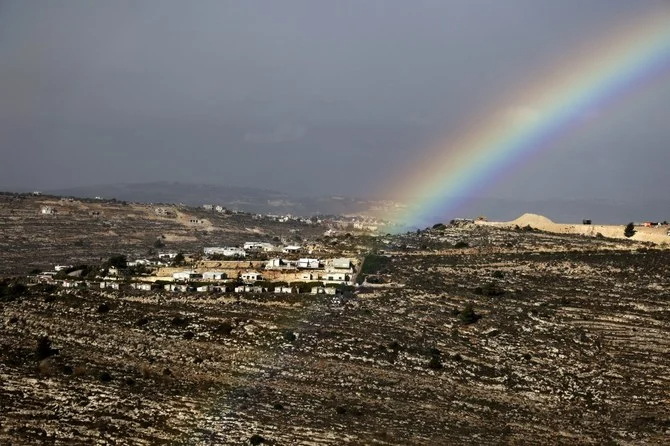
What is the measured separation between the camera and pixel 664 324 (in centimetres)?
4262

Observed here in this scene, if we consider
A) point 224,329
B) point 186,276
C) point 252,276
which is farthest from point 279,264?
point 224,329

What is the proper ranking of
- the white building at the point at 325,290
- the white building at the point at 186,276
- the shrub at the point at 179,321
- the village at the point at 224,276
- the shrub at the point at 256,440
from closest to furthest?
the shrub at the point at 256,440, the shrub at the point at 179,321, the white building at the point at 325,290, the village at the point at 224,276, the white building at the point at 186,276

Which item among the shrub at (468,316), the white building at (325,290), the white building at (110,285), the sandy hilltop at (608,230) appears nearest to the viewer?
the shrub at (468,316)

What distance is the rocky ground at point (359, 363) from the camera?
29969mm

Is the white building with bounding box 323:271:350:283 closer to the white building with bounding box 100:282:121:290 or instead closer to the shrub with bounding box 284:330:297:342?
the shrub with bounding box 284:330:297:342

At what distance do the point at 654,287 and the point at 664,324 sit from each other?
8583 millimetres

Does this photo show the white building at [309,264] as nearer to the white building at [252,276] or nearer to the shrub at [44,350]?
the white building at [252,276]

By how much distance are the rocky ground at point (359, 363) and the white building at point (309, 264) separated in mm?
9566

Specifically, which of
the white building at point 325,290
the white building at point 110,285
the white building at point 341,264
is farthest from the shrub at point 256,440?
the white building at point 341,264

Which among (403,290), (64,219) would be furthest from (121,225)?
(403,290)

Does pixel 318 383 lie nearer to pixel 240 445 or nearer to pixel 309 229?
pixel 240 445

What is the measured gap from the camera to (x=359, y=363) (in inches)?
→ 1495

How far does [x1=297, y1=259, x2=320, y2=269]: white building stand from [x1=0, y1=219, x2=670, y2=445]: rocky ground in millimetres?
9566

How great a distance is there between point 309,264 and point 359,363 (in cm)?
2713
